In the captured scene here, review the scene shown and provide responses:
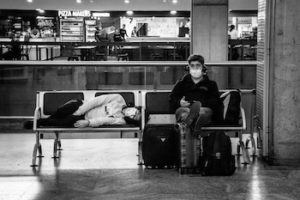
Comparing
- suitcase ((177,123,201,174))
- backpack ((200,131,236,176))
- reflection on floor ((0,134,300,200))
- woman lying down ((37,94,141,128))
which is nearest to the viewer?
reflection on floor ((0,134,300,200))

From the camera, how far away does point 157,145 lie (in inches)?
266

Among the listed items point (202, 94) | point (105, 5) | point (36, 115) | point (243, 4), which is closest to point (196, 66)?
point (202, 94)

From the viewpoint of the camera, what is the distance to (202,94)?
23.4ft

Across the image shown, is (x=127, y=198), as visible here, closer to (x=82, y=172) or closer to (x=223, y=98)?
(x=82, y=172)

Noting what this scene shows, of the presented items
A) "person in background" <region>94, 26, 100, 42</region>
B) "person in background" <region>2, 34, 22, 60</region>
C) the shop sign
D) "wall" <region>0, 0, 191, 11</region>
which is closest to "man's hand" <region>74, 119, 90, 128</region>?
"person in background" <region>2, 34, 22, 60</region>

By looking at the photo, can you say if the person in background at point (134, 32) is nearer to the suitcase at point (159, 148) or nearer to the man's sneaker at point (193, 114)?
the suitcase at point (159, 148)

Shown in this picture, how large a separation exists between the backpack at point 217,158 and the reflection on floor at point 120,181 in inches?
4.2

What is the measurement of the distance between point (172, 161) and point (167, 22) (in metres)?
20.2

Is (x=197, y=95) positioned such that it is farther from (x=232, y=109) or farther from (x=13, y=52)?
(x=13, y=52)

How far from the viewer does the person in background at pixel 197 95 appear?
6948 mm

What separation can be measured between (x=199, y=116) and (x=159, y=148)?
0.61m

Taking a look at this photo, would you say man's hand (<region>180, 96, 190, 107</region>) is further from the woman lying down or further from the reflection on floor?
the reflection on floor

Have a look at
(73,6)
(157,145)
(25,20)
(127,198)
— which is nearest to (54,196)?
(127,198)

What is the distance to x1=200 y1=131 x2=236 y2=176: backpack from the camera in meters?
6.34
